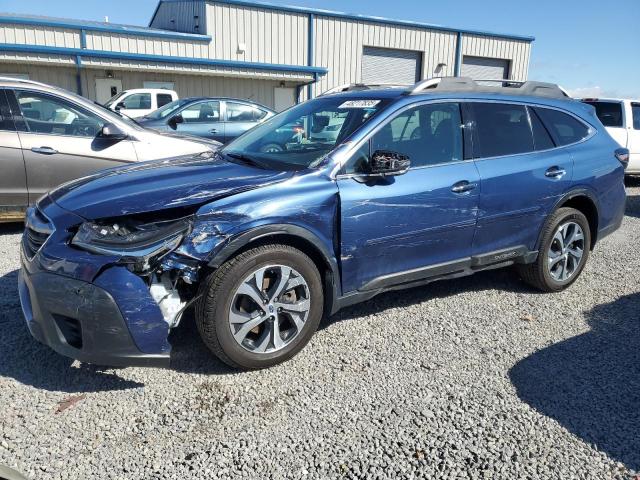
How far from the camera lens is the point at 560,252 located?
15.3ft

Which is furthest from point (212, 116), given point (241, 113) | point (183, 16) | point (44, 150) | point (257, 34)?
point (183, 16)

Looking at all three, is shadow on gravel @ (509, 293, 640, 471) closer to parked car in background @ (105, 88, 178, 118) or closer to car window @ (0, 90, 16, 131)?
car window @ (0, 90, 16, 131)

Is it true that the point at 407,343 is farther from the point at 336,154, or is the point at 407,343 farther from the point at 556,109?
the point at 556,109

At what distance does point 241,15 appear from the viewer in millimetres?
22094

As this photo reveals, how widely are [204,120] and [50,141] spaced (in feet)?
19.3

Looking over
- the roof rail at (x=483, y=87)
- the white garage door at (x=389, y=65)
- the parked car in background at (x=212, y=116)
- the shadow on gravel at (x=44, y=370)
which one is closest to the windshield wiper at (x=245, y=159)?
the roof rail at (x=483, y=87)

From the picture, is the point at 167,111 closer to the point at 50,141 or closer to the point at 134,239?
the point at 50,141

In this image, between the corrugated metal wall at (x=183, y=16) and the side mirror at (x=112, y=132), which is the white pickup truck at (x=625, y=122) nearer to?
the side mirror at (x=112, y=132)

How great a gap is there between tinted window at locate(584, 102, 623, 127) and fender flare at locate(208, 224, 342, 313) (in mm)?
9644

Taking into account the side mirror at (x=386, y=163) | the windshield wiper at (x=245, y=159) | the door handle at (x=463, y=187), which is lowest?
the door handle at (x=463, y=187)

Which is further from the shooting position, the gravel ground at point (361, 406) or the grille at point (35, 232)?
the grille at point (35, 232)

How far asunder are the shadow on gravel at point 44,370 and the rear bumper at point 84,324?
0.31 meters

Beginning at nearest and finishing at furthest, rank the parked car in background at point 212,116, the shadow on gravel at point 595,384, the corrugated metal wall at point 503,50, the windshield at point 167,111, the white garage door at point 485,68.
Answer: the shadow on gravel at point 595,384, the windshield at point 167,111, the parked car in background at point 212,116, the corrugated metal wall at point 503,50, the white garage door at point 485,68

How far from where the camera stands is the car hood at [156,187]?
9.88 feet
